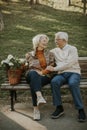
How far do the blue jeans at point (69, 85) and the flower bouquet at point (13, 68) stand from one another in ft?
2.01

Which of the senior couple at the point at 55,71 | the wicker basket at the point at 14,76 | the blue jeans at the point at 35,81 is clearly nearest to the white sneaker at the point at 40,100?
the senior couple at the point at 55,71

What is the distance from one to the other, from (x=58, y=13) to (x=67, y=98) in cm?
1093

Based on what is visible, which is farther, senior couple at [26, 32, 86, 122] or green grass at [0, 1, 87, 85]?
green grass at [0, 1, 87, 85]

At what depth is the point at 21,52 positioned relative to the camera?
11258mm

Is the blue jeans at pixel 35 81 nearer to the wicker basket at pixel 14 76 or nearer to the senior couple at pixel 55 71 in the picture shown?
the senior couple at pixel 55 71

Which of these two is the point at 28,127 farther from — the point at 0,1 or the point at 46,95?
the point at 0,1

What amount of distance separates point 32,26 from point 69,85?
9.18 meters

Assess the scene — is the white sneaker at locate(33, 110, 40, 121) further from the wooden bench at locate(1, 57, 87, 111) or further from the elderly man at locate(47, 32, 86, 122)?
the wooden bench at locate(1, 57, 87, 111)

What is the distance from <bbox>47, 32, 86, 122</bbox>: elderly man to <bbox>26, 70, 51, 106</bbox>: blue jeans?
6.8 inches

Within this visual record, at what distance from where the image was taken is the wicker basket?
646cm

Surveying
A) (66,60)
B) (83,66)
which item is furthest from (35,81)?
(83,66)

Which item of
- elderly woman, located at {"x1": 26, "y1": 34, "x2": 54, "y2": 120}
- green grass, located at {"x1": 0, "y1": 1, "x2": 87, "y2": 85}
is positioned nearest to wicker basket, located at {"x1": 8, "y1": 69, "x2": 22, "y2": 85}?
elderly woman, located at {"x1": 26, "y1": 34, "x2": 54, "y2": 120}

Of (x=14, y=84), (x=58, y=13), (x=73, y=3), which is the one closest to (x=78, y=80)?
(x=14, y=84)

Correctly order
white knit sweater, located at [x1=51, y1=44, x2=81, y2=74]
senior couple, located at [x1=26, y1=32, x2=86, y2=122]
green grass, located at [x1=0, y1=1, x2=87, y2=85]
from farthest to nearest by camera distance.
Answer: green grass, located at [x1=0, y1=1, x2=87, y2=85] → white knit sweater, located at [x1=51, y1=44, x2=81, y2=74] → senior couple, located at [x1=26, y1=32, x2=86, y2=122]
